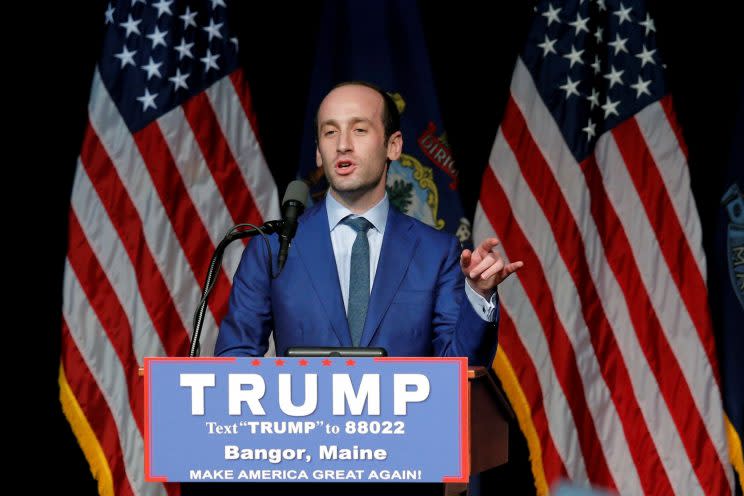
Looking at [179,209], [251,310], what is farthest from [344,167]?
[179,209]

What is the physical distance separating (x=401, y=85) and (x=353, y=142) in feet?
6.59

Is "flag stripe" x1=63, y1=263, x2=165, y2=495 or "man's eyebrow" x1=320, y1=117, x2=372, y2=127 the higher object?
"man's eyebrow" x1=320, y1=117, x2=372, y2=127

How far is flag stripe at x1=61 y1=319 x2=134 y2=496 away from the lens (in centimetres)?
396

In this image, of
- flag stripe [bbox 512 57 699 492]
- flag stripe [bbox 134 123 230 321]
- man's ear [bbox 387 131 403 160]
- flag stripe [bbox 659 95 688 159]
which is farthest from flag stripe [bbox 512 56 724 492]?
man's ear [bbox 387 131 403 160]

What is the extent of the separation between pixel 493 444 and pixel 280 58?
9.63 feet

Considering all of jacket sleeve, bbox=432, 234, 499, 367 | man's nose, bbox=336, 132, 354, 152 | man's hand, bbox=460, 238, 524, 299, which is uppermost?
man's nose, bbox=336, 132, 354, 152

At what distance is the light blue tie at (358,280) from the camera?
86.8 inches

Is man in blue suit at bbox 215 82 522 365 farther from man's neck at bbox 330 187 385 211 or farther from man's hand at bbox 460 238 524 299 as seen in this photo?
man's hand at bbox 460 238 524 299

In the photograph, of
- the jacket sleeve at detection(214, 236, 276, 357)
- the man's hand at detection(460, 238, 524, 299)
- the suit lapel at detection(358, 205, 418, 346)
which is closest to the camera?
the man's hand at detection(460, 238, 524, 299)

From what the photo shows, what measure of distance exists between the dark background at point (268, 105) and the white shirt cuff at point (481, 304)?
2512mm

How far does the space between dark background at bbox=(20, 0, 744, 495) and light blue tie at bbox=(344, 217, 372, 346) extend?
2.15m

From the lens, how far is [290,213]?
192 cm

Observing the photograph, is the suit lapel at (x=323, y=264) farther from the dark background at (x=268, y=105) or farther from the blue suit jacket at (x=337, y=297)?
the dark background at (x=268, y=105)

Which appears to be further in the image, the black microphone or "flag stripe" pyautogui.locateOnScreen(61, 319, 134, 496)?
"flag stripe" pyautogui.locateOnScreen(61, 319, 134, 496)
